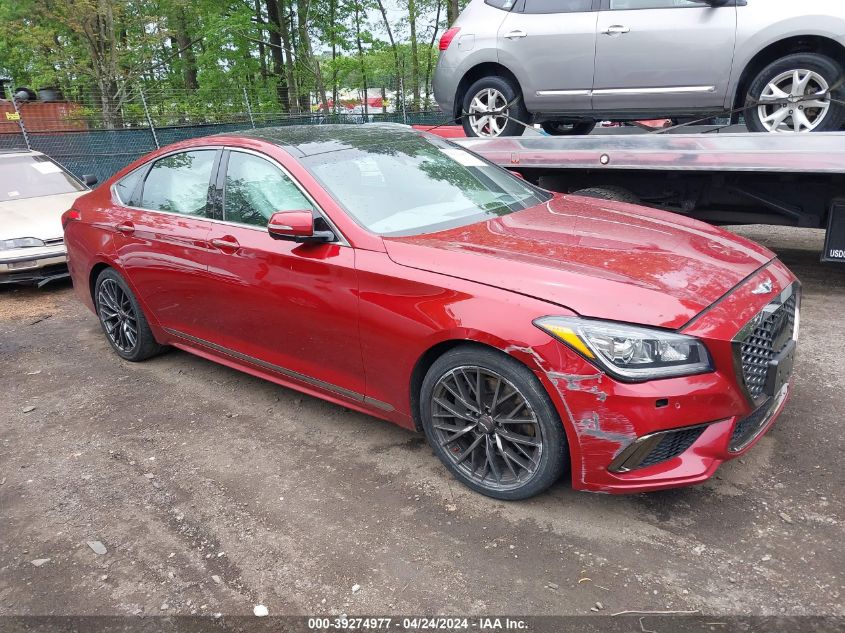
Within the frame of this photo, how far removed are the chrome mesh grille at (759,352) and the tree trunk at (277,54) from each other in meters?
19.5

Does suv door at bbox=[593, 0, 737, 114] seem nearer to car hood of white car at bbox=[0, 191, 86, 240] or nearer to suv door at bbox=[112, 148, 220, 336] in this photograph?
suv door at bbox=[112, 148, 220, 336]

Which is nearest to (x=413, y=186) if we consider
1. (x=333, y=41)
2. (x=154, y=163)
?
(x=154, y=163)

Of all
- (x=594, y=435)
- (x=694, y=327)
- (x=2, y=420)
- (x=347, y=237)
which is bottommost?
(x=2, y=420)

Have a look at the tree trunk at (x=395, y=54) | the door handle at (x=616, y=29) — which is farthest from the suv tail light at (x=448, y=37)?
the tree trunk at (x=395, y=54)

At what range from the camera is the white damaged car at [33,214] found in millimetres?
6945

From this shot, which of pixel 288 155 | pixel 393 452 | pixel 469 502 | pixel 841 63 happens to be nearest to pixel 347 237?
pixel 288 155

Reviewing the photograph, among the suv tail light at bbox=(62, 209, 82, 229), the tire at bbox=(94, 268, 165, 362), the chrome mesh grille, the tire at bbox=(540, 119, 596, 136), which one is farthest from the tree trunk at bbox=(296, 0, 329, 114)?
the chrome mesh grille

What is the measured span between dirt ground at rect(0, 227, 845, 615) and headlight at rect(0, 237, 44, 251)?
349 centimetres

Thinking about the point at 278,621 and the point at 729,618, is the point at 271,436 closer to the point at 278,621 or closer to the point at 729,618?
the point at 278,621

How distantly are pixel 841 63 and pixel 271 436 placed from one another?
483 cm

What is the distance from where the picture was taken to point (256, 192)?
3.74 meters

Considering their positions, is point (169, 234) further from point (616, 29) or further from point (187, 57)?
point (187, 57)

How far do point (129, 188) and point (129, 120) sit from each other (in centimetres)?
1107

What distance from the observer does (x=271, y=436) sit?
12.3 feet
